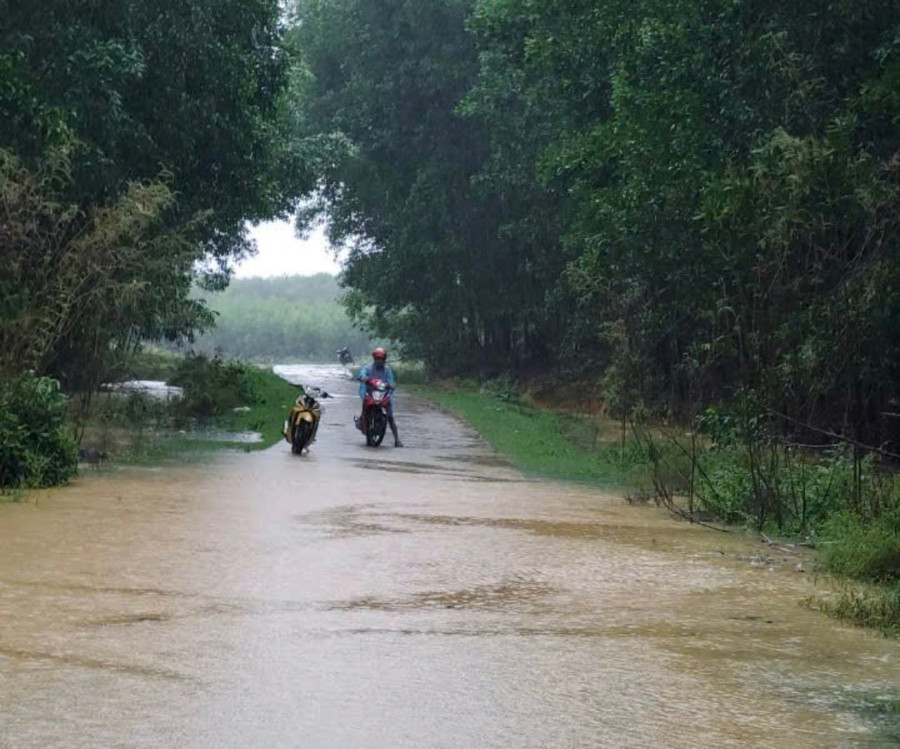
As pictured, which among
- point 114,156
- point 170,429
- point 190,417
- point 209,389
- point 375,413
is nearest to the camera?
point 114,156

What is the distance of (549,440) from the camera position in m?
26.0

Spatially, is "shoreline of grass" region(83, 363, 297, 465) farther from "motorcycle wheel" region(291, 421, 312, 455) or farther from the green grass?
the green grass

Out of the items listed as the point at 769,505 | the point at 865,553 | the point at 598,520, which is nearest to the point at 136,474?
the point at 598,520

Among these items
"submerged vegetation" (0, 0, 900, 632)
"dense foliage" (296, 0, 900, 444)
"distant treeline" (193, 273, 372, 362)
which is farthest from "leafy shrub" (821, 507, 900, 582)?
"distant treeline" (193, 273, 372, 362)

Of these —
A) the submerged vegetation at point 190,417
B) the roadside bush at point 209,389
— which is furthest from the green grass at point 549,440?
the roadside bush at point 209,389

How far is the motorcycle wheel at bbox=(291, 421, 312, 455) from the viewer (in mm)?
20594

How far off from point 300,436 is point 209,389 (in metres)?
8.16

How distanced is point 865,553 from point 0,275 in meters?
10.4

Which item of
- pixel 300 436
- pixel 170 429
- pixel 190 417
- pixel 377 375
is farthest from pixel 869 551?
pixel 190 417

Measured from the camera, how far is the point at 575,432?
28531mm

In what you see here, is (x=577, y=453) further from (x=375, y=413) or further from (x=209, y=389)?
(x=209, y=389)

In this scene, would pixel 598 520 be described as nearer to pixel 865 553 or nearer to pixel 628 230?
pixel 865 553

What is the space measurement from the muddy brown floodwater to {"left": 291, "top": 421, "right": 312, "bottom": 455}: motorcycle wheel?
5.57 m

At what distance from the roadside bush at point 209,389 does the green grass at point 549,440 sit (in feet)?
15.7
